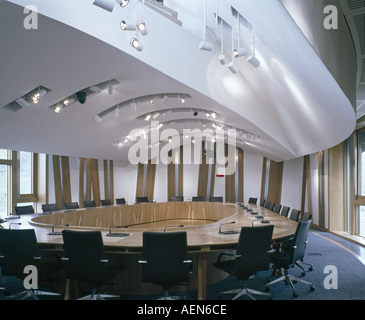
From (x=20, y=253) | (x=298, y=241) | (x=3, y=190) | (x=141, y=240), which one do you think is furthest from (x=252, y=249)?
(x=3, y=190)

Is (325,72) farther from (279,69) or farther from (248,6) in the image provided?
(279,69)

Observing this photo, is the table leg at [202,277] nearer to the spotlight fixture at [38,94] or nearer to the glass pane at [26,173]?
the spotlight fixture at [38,94]

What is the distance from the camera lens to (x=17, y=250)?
11.6ft

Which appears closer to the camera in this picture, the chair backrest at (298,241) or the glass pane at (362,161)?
the chair backrest at (298,241)

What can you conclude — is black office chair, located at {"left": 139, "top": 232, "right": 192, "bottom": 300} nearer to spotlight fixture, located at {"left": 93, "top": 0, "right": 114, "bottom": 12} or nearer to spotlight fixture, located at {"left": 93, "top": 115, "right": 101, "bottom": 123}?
spotlight fixture, located at {"left": 93, "top": 0, "right": 114, "bottom": 12}

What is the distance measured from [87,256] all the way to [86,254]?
3cm

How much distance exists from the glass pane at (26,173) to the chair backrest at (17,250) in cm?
747

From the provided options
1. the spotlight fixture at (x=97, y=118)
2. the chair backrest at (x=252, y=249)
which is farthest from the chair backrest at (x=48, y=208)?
the chair backrest at (x=252, y=249)

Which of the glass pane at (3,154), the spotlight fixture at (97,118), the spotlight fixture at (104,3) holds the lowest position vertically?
the glass pane at (3,154)

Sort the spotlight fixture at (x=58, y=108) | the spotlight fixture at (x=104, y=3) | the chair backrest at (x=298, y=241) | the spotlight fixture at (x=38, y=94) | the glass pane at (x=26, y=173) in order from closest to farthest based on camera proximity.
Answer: the spotlight fixture at (x=104, y=3), the chair backrest at (x=298, y=241), the spotlight fixture at (x=38, y=94), the spotlight fixture at (x=58, y=108), the glass pane at (x=26, y=173)

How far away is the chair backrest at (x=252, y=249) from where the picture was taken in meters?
3.41

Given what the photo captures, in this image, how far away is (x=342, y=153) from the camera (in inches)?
340

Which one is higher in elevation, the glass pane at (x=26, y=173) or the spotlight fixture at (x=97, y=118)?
the spotlight fixture at (x=97, y=118)

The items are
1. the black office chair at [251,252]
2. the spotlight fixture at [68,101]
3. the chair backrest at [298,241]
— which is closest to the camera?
the black office chair at [251,252]
